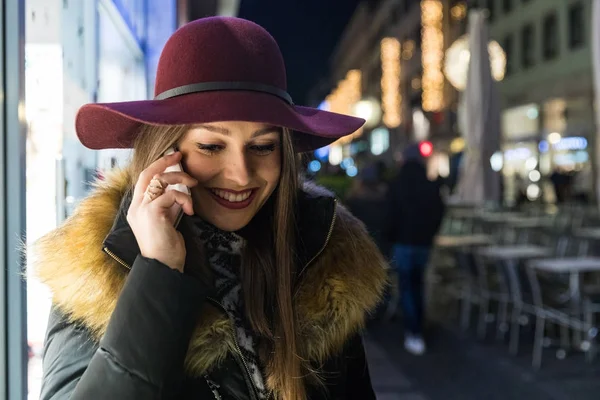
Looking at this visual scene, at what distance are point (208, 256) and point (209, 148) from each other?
0.82ft

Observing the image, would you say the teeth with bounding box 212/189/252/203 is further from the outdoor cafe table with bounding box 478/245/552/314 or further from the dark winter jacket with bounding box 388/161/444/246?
the outdoor cafe table with bounding box 478/245/552/314

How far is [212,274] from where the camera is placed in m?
1.41

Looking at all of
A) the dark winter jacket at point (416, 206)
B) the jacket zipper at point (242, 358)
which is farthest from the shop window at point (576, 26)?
the jacket zipper at point (242, 358)

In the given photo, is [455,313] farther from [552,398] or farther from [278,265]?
[278,265]

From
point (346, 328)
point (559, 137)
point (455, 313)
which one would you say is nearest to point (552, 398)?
point (455, 313)

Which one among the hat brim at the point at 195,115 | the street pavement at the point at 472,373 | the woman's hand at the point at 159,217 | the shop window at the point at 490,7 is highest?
the shop window at the point at 490,7

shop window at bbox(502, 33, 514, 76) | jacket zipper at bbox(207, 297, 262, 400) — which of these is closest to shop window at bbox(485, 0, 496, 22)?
shop window at bbox(502, 33, 514, 76)

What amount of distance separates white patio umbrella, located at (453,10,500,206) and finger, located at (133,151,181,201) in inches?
338

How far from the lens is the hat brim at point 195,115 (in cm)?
124

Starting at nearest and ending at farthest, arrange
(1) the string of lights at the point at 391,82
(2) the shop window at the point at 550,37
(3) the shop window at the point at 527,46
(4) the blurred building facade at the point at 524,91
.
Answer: (4) the blurred building facade at the point at 524,91, (2) the shop window at the point at 550,37, (3) the shop window at the point at 527,46, (1) the string of lights at the point at 391,82

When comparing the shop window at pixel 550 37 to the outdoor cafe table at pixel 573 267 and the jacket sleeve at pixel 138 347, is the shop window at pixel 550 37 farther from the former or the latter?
the jacket sleeve at pixel 138 347

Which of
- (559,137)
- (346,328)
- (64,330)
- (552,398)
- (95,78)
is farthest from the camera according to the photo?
(559,137)

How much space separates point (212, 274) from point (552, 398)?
4.31 m

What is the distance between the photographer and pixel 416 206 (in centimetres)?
632
